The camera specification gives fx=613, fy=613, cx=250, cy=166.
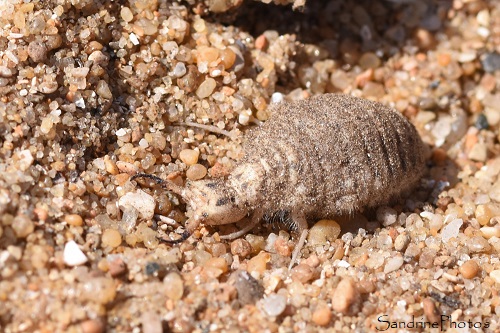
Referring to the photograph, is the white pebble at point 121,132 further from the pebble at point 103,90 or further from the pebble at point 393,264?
the pebble at point 393,264

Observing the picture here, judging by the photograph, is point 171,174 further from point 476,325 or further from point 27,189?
point 476,325

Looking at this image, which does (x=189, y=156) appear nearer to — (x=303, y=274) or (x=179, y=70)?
(x=179, y=70)

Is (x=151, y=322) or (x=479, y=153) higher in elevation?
(x=479, y=153)

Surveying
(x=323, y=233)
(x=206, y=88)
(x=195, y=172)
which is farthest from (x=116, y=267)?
(x=206, y=88)

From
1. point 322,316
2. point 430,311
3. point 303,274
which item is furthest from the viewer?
point 303,274

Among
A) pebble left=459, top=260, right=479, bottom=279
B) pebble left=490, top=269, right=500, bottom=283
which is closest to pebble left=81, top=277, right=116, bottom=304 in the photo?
pebble left=459, top=260, right=479, bottom=279

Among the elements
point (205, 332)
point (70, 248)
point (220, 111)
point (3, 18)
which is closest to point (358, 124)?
point (220, 111)

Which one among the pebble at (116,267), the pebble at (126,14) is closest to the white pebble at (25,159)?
the pebble at (116,267)
